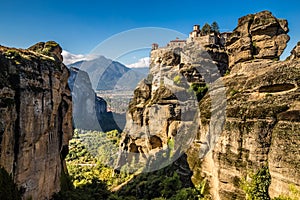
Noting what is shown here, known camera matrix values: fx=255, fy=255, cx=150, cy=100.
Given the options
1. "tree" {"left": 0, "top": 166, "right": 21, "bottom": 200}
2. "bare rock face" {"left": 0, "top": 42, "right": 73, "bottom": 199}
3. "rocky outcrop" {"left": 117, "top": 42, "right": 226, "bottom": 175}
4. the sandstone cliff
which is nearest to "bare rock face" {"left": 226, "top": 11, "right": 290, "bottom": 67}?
the sandstone cliff

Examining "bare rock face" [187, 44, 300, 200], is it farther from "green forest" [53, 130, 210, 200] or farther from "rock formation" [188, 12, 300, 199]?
"green forest" [53, 130, 210, 200]

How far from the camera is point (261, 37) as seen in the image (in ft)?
82.9

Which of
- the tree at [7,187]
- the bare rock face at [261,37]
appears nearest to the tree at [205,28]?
the bare rock face at [261,37]

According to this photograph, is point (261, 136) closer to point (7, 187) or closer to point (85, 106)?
point (7, 187)

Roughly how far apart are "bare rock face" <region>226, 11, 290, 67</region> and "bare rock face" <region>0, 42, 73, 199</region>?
1781 centimetres

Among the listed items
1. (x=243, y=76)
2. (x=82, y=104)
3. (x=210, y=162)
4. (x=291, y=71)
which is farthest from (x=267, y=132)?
(x=82, y=104)

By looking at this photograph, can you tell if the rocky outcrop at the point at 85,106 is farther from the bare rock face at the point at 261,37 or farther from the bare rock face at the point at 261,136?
the bare rock face at the point at 261,136

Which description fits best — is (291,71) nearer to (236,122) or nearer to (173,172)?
(236,122)

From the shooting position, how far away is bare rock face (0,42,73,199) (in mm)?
13500

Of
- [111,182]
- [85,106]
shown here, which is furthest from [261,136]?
[85,106]

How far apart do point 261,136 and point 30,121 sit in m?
13.2

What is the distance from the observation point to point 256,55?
25.3 m

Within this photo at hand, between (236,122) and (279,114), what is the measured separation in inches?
100

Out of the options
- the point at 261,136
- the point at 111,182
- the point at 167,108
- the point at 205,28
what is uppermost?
the point at 205,28
